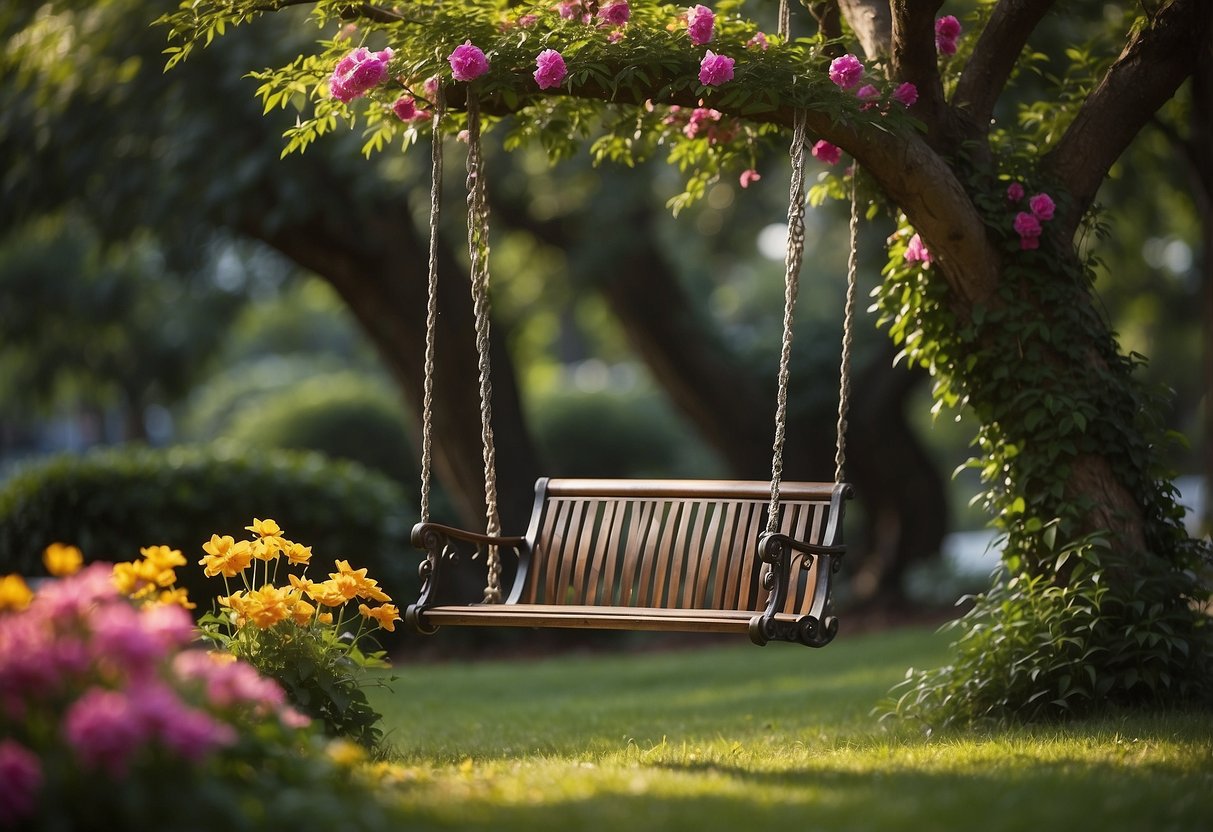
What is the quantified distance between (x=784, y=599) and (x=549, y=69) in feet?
7.33

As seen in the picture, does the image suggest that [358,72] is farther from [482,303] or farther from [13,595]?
[13,595]

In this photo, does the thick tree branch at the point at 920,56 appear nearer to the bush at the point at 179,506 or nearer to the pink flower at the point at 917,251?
the pink flower at the point at 917,251

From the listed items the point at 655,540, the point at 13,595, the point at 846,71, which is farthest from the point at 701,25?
the point at 13,595

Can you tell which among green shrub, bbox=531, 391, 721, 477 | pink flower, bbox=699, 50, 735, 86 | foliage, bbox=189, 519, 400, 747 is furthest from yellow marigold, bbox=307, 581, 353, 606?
green shrub, bbox=531, 391, 721, 477

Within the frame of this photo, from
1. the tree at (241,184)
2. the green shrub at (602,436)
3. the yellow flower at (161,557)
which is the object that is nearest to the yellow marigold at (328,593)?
the yellow flower at (161,557)

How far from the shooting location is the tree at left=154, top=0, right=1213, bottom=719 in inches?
222

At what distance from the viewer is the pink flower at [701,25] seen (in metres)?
5.54

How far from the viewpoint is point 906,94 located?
583cm

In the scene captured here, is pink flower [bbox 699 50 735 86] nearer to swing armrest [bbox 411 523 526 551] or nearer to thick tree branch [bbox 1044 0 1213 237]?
thick tree branch [bbox 1044 0 1213 237]

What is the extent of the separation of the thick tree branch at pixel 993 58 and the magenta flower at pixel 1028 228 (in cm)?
51

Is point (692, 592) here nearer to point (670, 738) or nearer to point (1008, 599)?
point (670, 738)

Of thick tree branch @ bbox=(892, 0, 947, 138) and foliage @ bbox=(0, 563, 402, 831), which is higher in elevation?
thick tree branch @ bbox=(892, 0, 947, 138)

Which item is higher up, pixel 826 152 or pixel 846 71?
pixel 846 71

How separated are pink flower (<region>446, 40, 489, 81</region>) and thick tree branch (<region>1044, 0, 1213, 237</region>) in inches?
101
